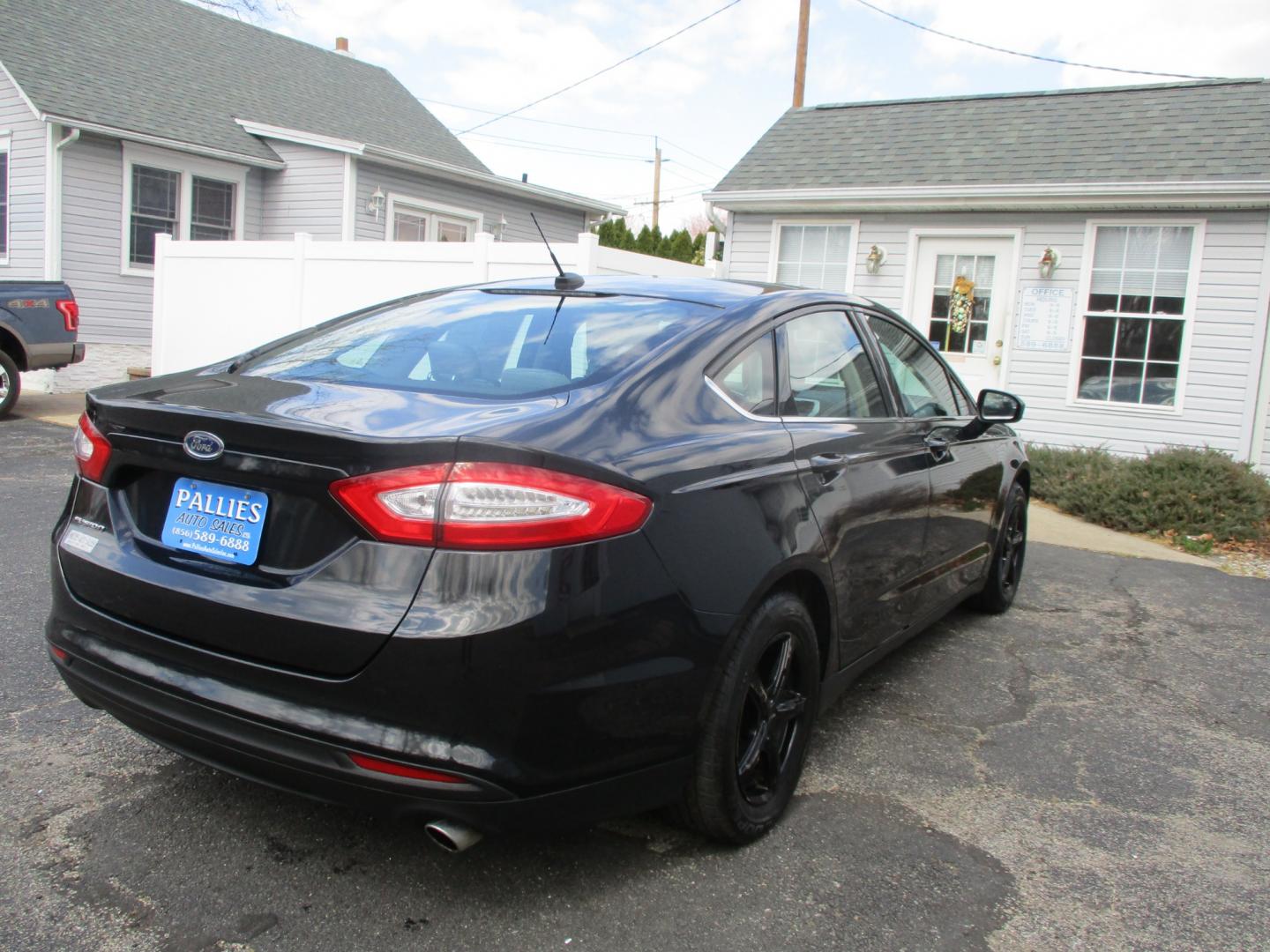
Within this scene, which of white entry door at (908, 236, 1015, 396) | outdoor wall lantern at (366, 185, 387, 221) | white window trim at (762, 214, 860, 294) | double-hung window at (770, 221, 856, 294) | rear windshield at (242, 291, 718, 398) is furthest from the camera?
outdoor wall lantern at (366, 185, 387, 221)

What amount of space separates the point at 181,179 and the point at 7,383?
5.50m

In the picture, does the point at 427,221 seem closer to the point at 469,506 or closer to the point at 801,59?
the point at 801,59

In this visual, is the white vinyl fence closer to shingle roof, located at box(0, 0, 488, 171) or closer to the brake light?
the brake light

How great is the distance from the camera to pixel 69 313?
10.7 metres

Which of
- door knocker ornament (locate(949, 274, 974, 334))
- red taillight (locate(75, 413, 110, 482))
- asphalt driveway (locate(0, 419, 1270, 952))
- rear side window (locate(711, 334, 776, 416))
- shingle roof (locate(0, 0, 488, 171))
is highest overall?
shingle roof (locate(0, 0, 488, 171))

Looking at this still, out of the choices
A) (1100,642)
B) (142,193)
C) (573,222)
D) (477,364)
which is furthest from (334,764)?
(573,222)

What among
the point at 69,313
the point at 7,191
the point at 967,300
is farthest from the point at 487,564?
the point at 7,191

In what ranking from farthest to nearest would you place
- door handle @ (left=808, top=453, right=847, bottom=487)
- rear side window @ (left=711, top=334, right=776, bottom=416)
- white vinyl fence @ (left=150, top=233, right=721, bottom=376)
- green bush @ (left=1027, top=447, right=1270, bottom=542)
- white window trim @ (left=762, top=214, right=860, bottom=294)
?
white window trim @ (left=762, top=214, right=860, bottom=294) → white vinyl fence @ (left=150, top=233, right=721, bottom=376) → green bush @ (left=1027, top=447, right=1270, bottom=542) → door handle @ (left=808, top=453, right=847, bottom=487) → rear side window @ (left=711, top=334, right=776, bottom=416)

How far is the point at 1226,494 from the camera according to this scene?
8.13 metres

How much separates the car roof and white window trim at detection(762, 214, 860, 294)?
27.6ft

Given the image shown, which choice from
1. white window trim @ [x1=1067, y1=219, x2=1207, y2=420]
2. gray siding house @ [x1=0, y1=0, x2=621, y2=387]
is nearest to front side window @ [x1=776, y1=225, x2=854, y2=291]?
white window trim @ [x1=1067, y1=219, x2=1207, y2=420]

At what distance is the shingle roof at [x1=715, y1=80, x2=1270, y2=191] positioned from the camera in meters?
10.1

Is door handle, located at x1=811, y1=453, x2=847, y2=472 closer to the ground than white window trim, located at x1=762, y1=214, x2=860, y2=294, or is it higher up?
closer to the ground

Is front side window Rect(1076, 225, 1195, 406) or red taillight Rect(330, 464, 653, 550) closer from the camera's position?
red taillight Rect(330, 464, 653, 550)
